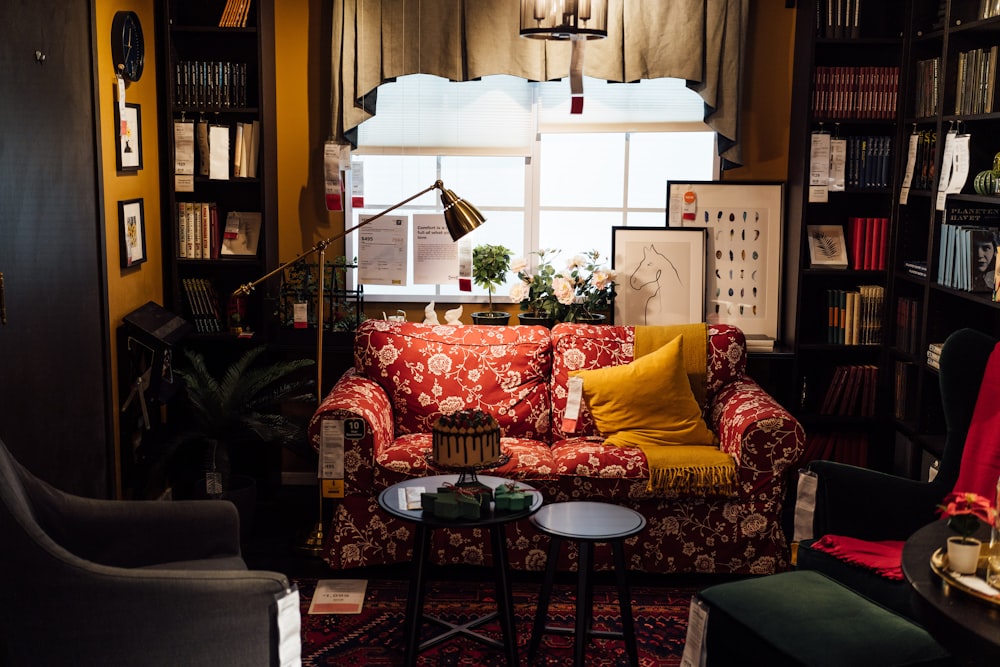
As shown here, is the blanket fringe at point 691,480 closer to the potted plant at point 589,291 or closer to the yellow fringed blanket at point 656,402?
the yellow fringed blanket at point 656,402

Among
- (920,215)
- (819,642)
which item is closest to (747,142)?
(920,215)

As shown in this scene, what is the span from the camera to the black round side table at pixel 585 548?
3041 mm

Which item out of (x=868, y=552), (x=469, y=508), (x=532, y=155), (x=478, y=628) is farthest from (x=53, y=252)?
(x=868, y=552)

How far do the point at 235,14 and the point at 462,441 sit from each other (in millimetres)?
2508

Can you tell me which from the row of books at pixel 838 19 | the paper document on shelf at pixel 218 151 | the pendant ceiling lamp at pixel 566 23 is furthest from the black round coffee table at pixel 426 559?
the row of books at pixel 838 19

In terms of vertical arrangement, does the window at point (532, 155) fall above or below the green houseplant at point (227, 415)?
above

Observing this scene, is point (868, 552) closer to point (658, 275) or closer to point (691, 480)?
point (691, 480)

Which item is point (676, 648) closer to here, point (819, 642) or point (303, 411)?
point (819, 642)

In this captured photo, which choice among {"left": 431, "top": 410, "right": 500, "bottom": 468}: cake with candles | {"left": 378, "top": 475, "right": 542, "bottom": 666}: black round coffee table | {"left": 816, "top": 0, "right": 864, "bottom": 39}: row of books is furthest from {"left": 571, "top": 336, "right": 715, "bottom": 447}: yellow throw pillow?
{"left": 816, "top": 0, "right": 864, "bottom": 39}: row of books

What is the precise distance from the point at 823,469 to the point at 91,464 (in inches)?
103

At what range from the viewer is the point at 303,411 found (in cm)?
509

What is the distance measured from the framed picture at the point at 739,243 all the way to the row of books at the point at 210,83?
6.74 ft

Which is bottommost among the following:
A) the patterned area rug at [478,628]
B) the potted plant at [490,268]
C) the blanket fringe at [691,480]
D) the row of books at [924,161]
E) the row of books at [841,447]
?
the patterned area rug at [478,628]

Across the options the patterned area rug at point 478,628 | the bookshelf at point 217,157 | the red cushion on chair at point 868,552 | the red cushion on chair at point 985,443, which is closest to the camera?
the red cushion on chair at point 868,552
